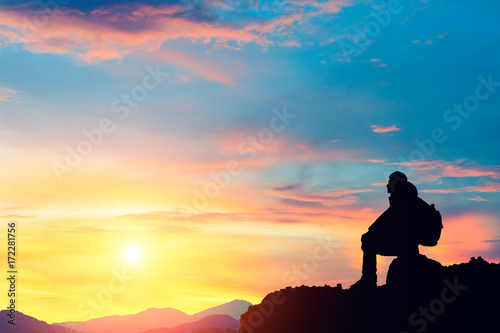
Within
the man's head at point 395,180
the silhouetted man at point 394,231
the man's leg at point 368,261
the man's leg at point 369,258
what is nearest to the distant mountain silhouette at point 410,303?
the man's leg at point 368,261

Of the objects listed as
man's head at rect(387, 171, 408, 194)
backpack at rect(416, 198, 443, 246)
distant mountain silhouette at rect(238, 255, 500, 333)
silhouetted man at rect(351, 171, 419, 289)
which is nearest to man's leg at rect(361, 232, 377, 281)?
silhouetted man at rect(351, 171, 419, 289)

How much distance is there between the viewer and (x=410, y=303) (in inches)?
901

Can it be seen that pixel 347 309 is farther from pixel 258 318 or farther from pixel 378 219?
pixel 258 318

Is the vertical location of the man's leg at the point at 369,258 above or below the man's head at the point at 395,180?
below

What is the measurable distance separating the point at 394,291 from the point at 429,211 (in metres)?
4.85

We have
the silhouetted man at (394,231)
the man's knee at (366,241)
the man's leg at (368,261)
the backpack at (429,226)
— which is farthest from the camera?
the man's knee at (366,241)

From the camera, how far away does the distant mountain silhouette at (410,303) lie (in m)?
20.0

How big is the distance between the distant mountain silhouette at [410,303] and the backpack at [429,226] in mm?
1116

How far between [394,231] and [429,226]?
188 cm

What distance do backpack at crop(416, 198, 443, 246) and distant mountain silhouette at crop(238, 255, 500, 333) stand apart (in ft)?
3.66

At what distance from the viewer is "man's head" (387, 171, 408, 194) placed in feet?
86.9

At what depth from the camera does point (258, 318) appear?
35844 mm

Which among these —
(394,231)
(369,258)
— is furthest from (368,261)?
(394,231)

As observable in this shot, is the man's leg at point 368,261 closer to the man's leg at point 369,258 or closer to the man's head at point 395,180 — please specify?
the man's leg at point 369,258
